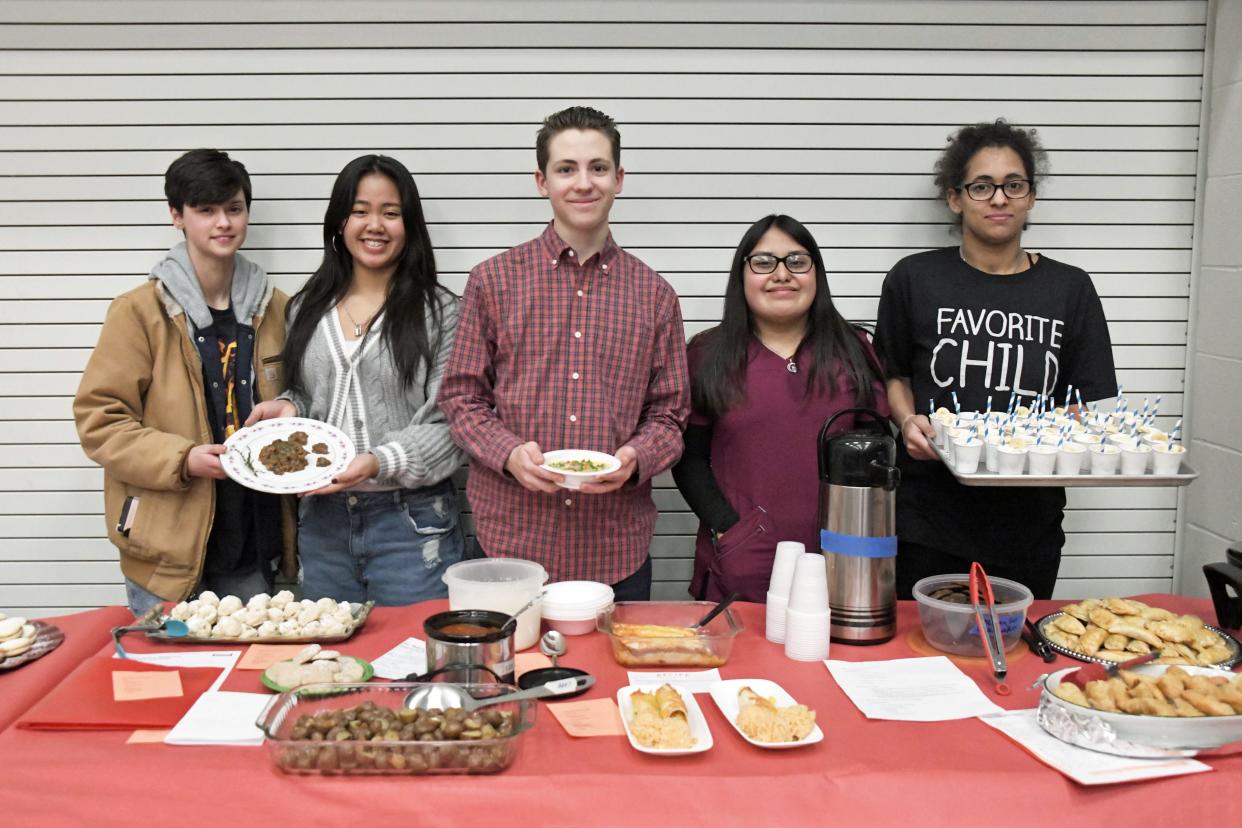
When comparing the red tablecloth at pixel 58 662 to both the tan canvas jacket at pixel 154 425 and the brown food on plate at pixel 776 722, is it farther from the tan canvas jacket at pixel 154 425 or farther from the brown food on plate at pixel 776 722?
the brown food on plate at pixel 776 722

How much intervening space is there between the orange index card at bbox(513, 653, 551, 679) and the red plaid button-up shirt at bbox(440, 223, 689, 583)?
0.86 meters

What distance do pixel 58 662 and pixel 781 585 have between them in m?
1.84

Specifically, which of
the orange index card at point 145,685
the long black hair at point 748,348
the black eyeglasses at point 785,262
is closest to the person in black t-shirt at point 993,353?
the long black hair at point 748,348

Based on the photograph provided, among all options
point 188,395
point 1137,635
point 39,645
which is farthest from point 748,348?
point 39,645

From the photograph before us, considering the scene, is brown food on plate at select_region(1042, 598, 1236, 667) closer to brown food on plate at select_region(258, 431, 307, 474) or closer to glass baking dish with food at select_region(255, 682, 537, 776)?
glass baking dish with food at select_region(255, 682, 537, 776)

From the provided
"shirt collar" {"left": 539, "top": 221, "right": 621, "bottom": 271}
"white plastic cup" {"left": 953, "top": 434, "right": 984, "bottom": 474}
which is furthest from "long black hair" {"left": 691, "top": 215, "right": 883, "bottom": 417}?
"white plastic cup" {"left": 953, "top": 434, "right": 984, "bottom": 474}

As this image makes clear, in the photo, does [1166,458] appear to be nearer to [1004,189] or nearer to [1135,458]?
[1135,458]

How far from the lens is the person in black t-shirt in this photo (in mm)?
3391

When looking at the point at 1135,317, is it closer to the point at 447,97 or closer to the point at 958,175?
the point at 958,175

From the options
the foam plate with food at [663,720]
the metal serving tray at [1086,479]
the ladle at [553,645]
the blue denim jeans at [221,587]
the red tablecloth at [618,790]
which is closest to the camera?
the red tablecloth at [618,790]

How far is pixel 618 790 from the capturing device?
1849 millimetres

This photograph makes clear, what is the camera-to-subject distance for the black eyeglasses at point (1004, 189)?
3.43 metres

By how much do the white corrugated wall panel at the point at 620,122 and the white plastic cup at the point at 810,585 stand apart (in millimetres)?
1971

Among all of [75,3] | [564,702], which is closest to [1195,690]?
[564,702]
